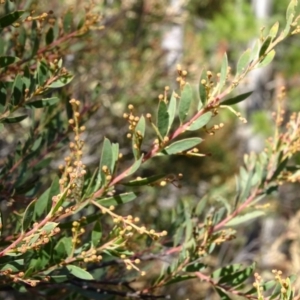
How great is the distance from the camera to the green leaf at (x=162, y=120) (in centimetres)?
114

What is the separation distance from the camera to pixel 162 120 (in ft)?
3.78

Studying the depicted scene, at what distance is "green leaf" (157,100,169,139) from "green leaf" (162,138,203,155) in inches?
1.2

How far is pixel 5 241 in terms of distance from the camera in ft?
3.94

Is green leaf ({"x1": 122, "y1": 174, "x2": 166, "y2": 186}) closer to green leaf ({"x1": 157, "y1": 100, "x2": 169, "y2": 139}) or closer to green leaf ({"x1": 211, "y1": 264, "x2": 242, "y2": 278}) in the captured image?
green leaf ({"x1": 157, "y1": 100, "x2": 169, "y2": 139})

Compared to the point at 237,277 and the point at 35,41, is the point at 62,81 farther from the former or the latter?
the point at 237,277

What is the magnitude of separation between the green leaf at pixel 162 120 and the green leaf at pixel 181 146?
0.03 m

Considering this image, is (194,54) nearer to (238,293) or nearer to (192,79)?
(192,79)

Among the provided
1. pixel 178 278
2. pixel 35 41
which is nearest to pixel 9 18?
pixel 35 41

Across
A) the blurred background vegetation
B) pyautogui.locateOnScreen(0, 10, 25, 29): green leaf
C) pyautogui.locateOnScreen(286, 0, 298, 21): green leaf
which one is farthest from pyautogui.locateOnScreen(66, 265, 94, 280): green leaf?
the blurred background vegetation

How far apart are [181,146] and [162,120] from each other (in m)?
0.06

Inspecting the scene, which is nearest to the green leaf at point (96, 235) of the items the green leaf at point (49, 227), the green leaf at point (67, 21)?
the green leaf at point (49, 227)

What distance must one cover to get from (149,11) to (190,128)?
2.86m

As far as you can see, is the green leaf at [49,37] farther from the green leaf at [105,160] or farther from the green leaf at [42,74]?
the green leaf at [105,160]

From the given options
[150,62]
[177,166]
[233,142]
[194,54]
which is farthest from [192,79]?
[233,142]
